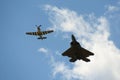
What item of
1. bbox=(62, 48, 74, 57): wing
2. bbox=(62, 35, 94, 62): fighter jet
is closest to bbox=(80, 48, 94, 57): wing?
bbox=(62, 35, 94, 62): fighter jet

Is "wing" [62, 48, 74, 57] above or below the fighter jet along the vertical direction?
above

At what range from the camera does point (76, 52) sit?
56219 millimetres

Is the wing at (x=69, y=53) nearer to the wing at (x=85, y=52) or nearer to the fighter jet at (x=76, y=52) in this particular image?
the fighter jet at (x=76, y=52)

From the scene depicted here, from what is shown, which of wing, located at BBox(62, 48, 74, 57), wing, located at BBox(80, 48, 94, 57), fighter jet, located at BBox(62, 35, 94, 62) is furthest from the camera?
wing, located at BBox(62, 48, 74, 57)

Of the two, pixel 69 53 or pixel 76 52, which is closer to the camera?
pixel 76 52

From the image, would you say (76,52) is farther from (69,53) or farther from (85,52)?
(85,52)

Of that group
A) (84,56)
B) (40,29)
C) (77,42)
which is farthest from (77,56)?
(40,29)

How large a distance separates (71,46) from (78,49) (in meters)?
1.86

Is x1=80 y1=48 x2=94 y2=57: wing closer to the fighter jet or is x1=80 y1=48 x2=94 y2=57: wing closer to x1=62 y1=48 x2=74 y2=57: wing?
the fighter jet

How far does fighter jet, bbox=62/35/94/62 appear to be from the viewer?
175 feet

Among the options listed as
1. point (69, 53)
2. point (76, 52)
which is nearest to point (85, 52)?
point (76, 52)

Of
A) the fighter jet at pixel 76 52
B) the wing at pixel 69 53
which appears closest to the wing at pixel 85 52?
the fighter jet at pixel 76 52

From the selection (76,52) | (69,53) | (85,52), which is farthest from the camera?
(69,53)

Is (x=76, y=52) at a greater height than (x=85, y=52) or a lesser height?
lesser
